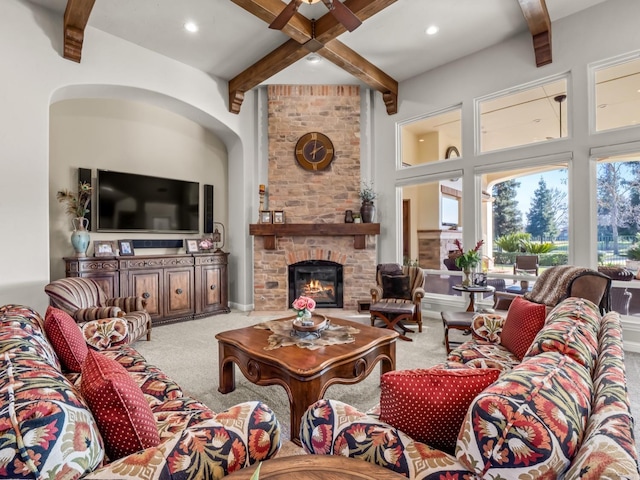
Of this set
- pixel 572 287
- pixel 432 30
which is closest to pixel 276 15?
pixel 432 30

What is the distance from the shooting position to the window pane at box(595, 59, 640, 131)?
348 centimetres

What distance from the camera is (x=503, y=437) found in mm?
767

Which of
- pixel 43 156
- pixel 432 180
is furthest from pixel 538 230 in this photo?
pixel 43 156

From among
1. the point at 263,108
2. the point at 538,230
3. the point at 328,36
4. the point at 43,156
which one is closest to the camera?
the point at 43,156

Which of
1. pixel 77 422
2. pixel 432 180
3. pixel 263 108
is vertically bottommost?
pixel 77 422

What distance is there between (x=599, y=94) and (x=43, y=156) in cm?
610

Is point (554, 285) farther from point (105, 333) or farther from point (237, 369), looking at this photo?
point (105, 333)

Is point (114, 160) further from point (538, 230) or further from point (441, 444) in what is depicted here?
point (538, 230)

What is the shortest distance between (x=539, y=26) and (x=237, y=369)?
16.0 feet

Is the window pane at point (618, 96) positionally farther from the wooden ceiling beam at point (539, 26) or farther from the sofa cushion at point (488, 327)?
the sofa cushion at point (488, 327)

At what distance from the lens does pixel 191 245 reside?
530cm

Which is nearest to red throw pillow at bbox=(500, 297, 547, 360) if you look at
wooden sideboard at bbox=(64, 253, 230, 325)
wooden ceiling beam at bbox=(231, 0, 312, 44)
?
wooden ceiling beam at bbox=(231, 0, 312, 44)

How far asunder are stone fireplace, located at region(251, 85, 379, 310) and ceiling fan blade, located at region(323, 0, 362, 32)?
2.53 m

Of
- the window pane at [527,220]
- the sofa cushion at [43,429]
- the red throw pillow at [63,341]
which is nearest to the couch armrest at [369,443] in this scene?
the sofa cushion at [43,429]
